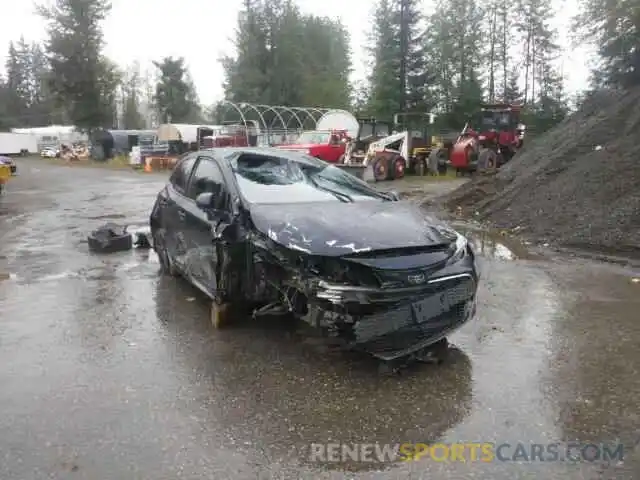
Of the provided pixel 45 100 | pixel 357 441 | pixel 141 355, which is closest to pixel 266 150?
pixel 141 355

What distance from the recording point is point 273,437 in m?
3.34

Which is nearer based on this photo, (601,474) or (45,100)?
(601,474)

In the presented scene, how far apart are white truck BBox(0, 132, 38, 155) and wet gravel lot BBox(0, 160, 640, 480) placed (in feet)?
196

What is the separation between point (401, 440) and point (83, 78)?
5376 centimetres

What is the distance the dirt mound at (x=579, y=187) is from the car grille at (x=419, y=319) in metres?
4.97

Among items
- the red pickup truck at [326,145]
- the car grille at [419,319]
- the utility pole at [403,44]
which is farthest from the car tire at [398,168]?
the car grille at [419,319]

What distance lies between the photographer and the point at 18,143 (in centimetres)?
5972

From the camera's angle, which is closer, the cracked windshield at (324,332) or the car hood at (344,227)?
the cracked windshield at (324,332)

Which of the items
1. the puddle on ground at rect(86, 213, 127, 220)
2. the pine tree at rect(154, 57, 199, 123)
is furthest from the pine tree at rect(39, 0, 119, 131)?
the puddle on ground at rect(86, 213, 127, 220)

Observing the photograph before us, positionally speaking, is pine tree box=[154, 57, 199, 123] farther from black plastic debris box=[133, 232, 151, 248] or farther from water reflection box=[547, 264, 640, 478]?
water reflection box=[547, 264, 640, 478]

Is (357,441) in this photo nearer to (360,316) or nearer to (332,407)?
(332,407)

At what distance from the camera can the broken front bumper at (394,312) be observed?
3840 millimetres

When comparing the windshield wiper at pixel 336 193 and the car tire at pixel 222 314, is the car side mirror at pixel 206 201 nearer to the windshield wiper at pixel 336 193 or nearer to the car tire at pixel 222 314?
the car tire at pixel 222 314

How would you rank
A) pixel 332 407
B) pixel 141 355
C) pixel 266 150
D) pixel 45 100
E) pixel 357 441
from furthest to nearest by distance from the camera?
pixel 45 100
pixel 266 150
pixel 141 355
pixel 332 407
pixel 357 441
